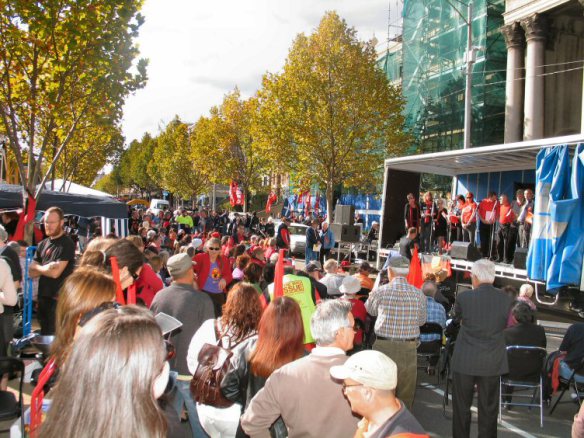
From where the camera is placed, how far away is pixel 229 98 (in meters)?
48.4

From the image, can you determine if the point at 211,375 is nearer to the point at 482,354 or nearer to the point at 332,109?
the point at 482,354

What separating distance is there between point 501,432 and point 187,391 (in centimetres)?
380

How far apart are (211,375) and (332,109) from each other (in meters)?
28.1

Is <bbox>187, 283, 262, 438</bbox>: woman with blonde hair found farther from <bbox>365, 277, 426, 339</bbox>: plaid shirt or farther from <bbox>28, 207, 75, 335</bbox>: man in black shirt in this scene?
<bbox>28, 207, 75, 335</bbox>: man in black shirt

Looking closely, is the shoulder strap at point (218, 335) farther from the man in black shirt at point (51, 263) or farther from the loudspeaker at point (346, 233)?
the loudspeaker at point (346, 233)

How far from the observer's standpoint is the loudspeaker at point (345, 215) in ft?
75.5

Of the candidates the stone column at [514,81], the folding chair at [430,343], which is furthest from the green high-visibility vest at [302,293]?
the stone column at [514,81]

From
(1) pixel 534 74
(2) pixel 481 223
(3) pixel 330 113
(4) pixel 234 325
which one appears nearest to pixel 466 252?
(2) pixel 481 223

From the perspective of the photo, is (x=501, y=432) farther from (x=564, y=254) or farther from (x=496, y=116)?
(x=496, y=116)

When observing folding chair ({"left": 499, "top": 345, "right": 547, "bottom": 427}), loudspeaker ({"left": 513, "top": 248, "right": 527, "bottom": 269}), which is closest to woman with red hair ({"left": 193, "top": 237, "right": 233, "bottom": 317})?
folding chair ({"left": 499, "top": 345, "right": 547, "bottom": 427})

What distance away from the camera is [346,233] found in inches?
865

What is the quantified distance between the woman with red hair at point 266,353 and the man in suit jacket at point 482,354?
221cm

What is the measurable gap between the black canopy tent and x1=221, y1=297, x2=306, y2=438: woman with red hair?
936 centimetres

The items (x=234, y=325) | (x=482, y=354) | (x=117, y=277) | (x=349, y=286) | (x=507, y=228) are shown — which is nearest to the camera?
(x=234, y=325)
